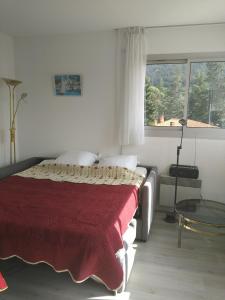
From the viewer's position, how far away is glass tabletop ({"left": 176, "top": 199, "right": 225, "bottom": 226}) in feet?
7.61

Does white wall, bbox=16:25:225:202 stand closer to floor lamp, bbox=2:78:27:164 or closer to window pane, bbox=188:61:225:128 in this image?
floor lamp, bbox=2:78:27:164

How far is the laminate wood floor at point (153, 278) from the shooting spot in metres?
1.86

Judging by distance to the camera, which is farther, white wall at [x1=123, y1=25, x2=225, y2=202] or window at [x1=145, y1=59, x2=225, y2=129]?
window at [x1=145, y1=59, x2=225, y2=129]

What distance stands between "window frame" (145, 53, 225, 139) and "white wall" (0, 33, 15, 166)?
6.59 ft

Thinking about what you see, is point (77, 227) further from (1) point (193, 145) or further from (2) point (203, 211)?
(1) point (193, 145)

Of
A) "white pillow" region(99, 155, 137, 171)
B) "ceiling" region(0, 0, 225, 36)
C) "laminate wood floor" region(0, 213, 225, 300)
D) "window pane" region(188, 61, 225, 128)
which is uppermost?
"ceiling" region(0, 0, 225, 36)

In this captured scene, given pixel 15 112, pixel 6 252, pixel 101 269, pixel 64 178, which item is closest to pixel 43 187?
pixel 64 178

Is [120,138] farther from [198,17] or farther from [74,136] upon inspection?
[198,17]

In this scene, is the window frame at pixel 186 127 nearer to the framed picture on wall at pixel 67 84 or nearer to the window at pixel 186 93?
the window at pixel 186 93

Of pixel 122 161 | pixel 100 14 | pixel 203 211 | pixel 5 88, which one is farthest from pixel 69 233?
pixel 5 88

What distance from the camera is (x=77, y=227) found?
5.79 ft

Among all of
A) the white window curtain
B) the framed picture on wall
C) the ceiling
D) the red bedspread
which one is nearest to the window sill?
the white window curtain

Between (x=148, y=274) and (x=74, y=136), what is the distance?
2.20 m

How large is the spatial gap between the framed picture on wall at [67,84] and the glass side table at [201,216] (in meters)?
2.11
